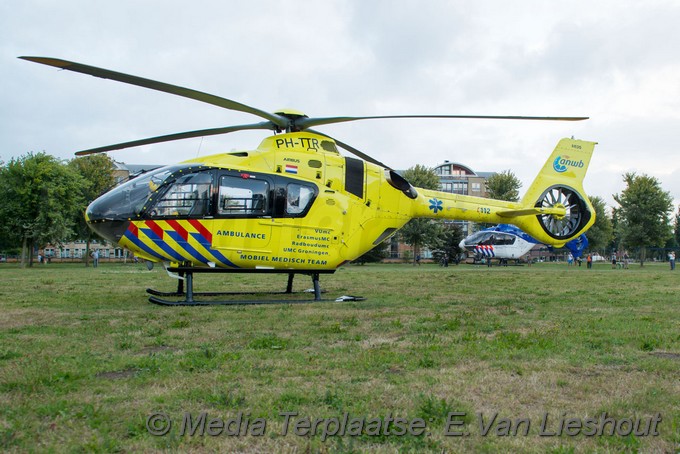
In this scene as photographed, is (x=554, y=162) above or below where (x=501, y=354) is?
Answer: above

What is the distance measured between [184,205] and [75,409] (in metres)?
6.92

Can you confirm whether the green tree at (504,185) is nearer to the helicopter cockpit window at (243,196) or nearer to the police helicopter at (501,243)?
the police helicopter at (501,243)

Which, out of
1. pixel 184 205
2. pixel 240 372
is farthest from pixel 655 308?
pixel 184 205

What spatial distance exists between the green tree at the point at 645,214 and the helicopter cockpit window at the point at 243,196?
49.2 metres

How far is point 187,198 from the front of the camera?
10289 millimetres

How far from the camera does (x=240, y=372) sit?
15.7ft

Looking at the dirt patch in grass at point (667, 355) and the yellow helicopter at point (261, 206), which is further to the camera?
the yellow helicopter at point (261, 206)

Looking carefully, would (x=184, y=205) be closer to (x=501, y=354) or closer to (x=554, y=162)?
(x=501, y=354)

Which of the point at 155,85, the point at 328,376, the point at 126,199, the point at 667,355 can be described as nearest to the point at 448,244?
the point at 126,199

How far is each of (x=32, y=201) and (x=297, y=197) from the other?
→ 1524 inches

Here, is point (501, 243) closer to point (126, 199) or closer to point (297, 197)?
point (297, 197)

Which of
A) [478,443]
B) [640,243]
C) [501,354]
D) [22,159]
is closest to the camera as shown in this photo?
[478,443]

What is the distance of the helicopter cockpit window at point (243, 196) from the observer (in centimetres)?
1051

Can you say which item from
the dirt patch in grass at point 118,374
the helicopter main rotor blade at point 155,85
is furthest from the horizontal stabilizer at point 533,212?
the dirt patch in grass at point 118,374
